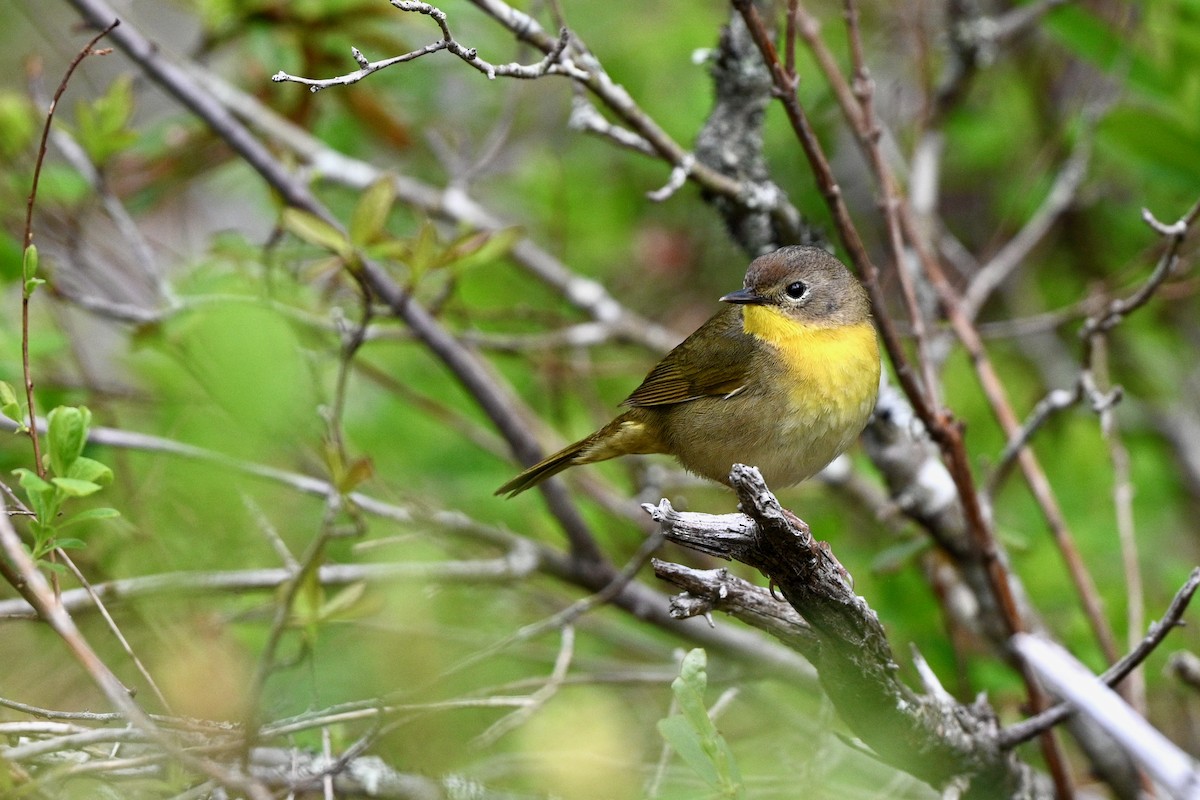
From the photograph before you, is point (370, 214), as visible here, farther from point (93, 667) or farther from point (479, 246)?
point (93, 667)

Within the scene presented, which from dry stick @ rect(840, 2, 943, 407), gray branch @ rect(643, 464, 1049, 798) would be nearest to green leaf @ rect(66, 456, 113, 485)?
gray branch @ rect(643, 464, 1049, 798)

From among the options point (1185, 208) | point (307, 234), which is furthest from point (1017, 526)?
point (307, 234)

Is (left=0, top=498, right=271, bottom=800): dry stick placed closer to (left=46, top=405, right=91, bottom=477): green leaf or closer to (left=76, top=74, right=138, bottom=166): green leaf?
(left=46, top=405, right=91, bottom=477): green leaf

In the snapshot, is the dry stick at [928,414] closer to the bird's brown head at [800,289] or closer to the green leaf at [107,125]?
the bird's brown head at [800,289]

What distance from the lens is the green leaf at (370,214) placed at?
3.53 meters

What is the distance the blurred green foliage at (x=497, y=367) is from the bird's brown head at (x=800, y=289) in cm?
77

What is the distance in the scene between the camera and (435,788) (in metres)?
3.18

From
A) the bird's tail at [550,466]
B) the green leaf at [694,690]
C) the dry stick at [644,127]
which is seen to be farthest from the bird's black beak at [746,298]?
the green leaf at [694,690]

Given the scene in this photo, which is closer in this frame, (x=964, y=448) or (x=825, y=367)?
(x=964, y=448)

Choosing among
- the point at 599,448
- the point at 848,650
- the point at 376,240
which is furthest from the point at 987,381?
the point at 376,240

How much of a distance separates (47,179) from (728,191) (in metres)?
2.66

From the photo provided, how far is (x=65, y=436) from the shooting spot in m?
2.27

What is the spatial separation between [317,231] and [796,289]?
4.94 feet

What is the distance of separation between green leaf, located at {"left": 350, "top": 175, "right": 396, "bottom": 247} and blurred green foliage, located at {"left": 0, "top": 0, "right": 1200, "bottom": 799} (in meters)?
0.01
